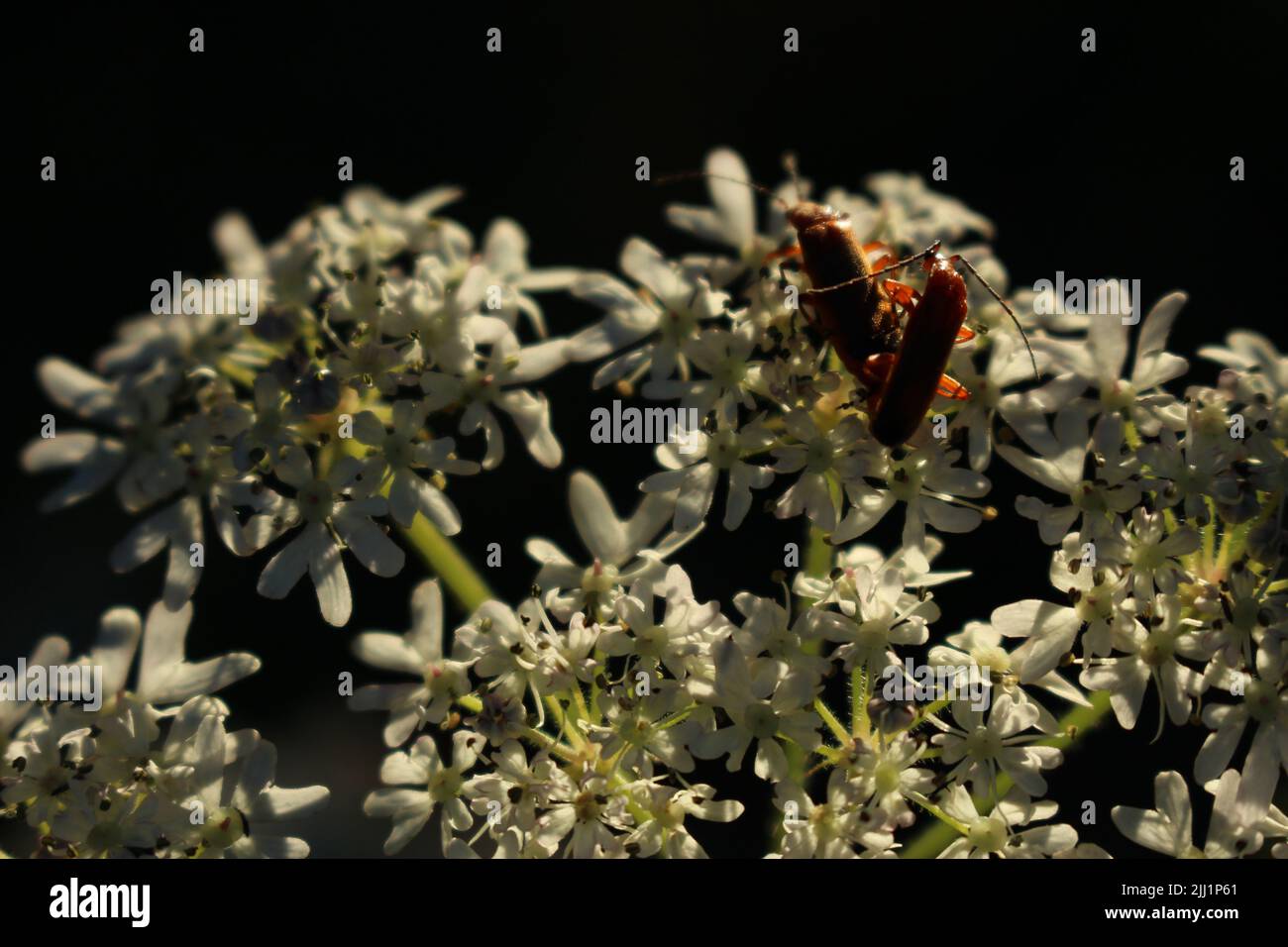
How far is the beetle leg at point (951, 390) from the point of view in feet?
8.05

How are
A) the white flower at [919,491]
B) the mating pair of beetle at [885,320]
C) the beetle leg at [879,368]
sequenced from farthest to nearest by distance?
1. the white flower at [919,491]
2. the beetle leg at [879,368]
3. the mating pair of beetle at [885,320]

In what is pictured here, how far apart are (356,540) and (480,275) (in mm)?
700

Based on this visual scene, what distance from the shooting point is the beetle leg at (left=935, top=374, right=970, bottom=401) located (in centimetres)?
246

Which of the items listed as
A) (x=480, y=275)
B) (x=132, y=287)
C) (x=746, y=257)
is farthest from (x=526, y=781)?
(x=132, y=287)

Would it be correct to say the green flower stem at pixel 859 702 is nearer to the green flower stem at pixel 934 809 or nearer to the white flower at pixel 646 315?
the green flower stem at pixel 934 809

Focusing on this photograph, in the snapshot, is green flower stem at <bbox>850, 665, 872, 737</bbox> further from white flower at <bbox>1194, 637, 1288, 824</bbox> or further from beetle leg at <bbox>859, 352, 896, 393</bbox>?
white flower at <bbox>1194, 637, 1288, 824</bbox>

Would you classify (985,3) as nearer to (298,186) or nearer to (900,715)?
(298,186)

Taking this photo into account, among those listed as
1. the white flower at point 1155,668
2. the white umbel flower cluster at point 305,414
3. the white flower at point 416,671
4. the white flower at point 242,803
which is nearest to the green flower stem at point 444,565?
the white umbel flower cluster at point 305,414

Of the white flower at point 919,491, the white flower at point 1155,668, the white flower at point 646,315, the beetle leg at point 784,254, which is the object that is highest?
the beetle leg at point 784,254

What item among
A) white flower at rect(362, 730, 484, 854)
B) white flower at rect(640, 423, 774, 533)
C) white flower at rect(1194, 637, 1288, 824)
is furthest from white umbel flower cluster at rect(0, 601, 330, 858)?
white flower at rect(1194, 637, 1288, 824)

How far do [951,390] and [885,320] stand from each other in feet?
0.72

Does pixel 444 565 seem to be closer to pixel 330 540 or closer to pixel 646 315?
pixel 330 540

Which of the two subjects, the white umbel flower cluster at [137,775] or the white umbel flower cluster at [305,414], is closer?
the white umbel flower cluster at [137,775]

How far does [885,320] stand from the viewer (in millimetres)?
2404
